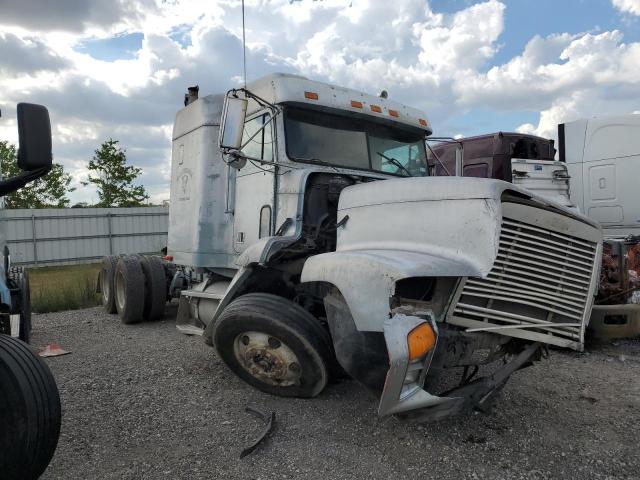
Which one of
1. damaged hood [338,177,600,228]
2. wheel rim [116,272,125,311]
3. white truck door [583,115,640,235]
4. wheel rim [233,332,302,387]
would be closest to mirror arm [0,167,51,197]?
wheel rim [233,332,302,387]

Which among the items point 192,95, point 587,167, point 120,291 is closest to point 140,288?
point 120,291

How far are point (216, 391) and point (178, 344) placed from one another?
1.98 metres

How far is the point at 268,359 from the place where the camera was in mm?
4012

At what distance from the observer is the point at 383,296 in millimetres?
2963

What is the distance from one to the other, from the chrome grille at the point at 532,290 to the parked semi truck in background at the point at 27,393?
226cm

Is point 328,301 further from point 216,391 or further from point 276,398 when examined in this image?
point 216,391

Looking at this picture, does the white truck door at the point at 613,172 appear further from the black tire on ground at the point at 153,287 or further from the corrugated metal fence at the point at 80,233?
the corrugated metal fence at the point at 80,233

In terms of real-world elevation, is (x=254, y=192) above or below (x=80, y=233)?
above

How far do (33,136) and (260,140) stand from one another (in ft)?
8.43

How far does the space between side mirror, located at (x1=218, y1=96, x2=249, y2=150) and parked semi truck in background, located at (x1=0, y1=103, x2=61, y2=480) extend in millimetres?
1722

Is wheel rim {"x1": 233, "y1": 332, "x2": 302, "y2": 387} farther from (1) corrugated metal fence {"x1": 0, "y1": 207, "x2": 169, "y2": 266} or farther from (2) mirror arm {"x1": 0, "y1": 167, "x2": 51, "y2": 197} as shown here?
(1) corrugated metal fence {"x1": 0, "y1": 207, "x2": 169, "y2": 266}

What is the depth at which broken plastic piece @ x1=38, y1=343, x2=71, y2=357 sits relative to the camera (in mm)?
5906

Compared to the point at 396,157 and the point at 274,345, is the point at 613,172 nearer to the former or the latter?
the point at 396,157

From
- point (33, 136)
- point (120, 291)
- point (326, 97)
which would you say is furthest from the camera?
point (120, 291)
